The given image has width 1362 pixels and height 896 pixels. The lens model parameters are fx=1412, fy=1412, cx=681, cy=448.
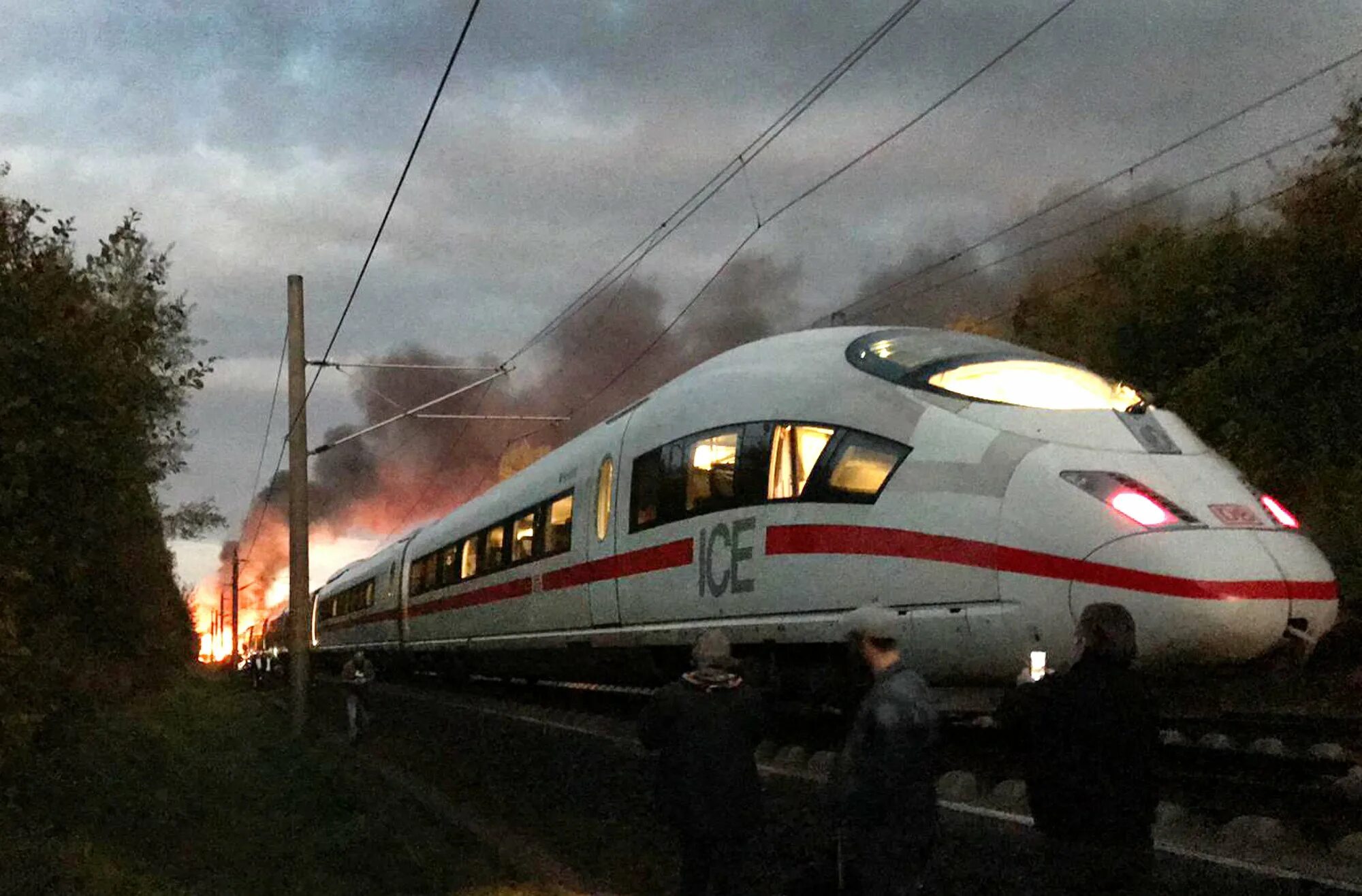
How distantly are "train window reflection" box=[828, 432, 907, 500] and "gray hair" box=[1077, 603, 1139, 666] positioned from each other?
4221 millimetres

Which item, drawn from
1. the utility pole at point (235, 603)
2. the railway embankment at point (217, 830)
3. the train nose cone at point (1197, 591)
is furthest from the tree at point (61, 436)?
the utility pole at point (235, 603)

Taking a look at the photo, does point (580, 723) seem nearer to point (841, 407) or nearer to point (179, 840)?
A: point (179, 840)

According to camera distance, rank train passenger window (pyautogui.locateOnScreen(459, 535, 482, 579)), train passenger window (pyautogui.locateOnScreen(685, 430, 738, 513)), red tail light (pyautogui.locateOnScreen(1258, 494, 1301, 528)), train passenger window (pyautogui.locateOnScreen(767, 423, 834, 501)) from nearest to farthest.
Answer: red tail light (pyautogui.locateOnScreen(1258, 494, 1301, 528)), train passenger window (pyautogui.locateOnScreen(767, 423, 834, 501)), train passenger window (pyautogui.locateOnScreen(685, 430, 738, 513)), train passenger window (pyautogui.locateOnScreen(459, 535, 482, 579))

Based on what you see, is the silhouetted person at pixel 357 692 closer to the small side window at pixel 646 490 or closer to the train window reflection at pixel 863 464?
the small side window at pixel 646 490

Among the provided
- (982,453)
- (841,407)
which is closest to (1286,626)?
(982,453)

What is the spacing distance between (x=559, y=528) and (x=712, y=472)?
14.3ft

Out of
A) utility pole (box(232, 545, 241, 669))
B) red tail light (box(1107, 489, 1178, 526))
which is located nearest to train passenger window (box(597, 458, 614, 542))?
red tail light (box(1107, 489, 1178, 526))

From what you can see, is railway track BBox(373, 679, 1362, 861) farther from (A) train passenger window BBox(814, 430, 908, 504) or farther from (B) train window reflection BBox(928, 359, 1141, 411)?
(B) train window reflection BBox(928, 359, 1141, 411)

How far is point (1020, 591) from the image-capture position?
7.99 meters

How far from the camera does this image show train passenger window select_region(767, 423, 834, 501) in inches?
380

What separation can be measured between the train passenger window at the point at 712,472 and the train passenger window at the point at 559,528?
333cm

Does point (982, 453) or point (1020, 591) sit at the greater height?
point (982, 453)

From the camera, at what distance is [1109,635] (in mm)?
4664

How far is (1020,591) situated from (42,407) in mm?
8046
